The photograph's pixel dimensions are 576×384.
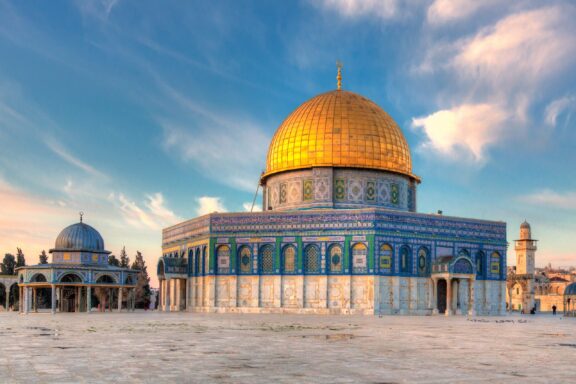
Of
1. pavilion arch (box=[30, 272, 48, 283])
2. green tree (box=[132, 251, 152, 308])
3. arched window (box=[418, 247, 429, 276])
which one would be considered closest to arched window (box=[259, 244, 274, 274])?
arched window (box=[418, 247, 429, 276])

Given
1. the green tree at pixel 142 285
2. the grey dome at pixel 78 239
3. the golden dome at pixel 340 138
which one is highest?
the golden dome at pixel 340 138

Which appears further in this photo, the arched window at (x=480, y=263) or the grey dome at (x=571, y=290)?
the grey dome at (x=571, y=290)

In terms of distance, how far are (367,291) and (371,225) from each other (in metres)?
3.88

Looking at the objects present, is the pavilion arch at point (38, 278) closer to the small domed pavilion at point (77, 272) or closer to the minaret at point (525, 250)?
the small domed pavilion at point (77, 272)

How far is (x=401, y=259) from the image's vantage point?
145 feet

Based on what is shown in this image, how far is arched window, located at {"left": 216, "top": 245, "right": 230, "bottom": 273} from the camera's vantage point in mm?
46250

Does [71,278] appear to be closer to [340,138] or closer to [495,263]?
[340,138]

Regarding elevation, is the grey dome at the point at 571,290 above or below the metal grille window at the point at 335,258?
below

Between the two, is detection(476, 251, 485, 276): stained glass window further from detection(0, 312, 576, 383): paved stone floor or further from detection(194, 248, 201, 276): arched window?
detection(0, 312, 576, 383): paved stone floor

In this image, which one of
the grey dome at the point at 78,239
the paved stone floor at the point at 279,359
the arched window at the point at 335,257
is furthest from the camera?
the grey dome at the point at 78,239

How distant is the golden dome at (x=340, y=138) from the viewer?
161ft

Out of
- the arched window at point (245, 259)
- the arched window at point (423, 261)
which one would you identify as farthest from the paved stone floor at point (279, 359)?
the arched window at point (245, 259)

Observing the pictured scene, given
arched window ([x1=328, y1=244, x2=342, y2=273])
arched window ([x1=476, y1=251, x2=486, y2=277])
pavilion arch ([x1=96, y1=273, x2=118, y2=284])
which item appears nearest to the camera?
arched window ([x1=328, y1=244, x2=342, y2=273])

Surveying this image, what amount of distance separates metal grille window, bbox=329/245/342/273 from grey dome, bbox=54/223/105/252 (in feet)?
50.8
